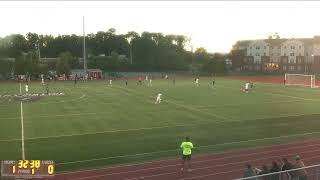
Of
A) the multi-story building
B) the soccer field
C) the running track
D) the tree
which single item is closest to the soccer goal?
the soccer field

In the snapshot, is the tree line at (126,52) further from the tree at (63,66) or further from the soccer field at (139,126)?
the soccer field at (139,126)

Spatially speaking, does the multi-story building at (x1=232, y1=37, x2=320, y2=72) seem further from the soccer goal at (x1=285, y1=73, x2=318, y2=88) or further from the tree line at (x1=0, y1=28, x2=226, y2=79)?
the soccer goal at (x1=285, y1=73, x2=318, y2=88)

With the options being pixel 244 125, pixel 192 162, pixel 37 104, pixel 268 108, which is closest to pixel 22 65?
pixel 37 104

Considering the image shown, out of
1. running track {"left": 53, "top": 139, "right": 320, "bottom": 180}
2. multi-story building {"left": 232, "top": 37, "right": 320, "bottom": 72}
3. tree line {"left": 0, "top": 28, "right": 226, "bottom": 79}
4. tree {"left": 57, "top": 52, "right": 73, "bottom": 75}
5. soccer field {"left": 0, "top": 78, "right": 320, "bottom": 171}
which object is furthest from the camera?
multi-story building {"left": 232, "top": 37, "right": 320, "bottom": 72}

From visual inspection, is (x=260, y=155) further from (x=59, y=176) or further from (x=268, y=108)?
(x=268, y=108)

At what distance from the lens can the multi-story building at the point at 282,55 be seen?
115m

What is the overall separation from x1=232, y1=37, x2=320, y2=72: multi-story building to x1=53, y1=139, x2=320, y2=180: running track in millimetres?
94709

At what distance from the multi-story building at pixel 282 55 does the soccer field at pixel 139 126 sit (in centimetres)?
6929

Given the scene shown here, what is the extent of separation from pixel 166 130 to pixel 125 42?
111 metres

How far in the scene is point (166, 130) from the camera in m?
29.6

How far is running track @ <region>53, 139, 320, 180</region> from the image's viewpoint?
60.4 ft

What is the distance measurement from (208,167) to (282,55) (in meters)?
108
